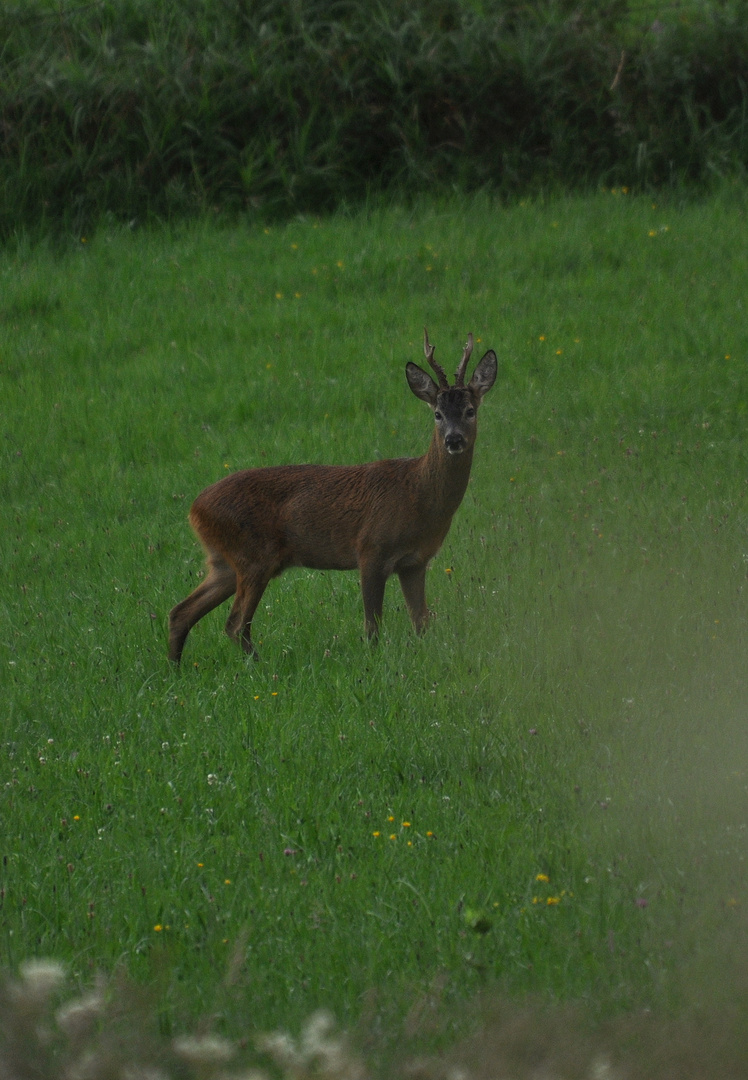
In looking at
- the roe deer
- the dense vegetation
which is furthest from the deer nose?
the dense vegetation

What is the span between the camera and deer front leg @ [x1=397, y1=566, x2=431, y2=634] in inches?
305

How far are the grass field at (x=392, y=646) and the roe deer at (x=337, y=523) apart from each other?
0.27 metres

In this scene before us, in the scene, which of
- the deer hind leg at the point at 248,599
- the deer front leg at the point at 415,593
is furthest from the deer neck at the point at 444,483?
the deer hind leg at the point at 248,599

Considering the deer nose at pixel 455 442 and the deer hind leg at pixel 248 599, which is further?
the deer hind leg at pixel 248 599

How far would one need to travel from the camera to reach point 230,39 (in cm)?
1755

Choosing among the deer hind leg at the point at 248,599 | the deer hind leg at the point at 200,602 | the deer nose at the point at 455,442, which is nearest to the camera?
the deer nose at the point at 455,442

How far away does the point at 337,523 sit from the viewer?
771cm

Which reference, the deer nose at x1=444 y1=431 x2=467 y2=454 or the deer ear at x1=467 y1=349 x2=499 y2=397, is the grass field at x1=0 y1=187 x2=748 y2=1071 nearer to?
the deer nose at x1=444 y1=431 x2=467 y2=454

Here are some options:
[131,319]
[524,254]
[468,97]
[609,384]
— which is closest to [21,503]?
[131,319]

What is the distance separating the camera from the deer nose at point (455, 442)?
716 cm

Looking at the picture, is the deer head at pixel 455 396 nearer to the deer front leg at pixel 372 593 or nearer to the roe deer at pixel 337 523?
the roe deer at pixel 337 523

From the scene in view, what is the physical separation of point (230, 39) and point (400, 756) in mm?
13502

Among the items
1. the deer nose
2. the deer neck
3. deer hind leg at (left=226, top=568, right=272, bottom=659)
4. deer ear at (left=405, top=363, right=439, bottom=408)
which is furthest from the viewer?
deer hind leg at (left=226, top=568, right=272, bottom=659)

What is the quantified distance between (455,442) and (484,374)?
0.64 meters
